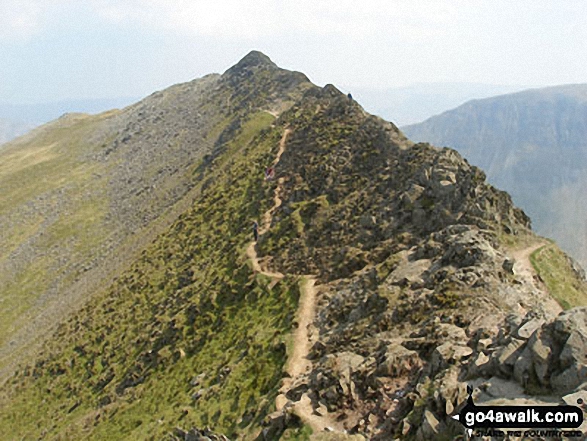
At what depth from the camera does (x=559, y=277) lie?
37.5 m

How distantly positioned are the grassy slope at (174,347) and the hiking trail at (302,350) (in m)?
1.16

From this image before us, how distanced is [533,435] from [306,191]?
47.6 metres

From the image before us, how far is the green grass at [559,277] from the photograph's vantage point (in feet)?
114

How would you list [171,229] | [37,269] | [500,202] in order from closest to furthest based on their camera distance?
[500,202] < [171,229] < [37,269]

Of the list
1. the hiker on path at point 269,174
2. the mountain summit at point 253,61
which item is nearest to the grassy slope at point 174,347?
the hiker on path at point 269,174

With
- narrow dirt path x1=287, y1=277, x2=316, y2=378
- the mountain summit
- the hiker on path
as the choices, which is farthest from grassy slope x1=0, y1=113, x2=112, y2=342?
narrow dirt path x1=287, y1=277, x2=316, y2=378

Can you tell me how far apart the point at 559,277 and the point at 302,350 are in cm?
2203

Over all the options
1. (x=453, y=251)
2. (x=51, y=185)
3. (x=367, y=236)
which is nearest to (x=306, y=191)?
(x=367, y=236)

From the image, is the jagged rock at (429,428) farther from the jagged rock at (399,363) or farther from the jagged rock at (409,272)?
the jagged rock at (409,272)

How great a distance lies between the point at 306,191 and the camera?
62.0 metres

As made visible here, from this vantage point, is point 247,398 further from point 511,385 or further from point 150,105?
point 150,105

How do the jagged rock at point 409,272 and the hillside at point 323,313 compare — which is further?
the jagged rock at point 409,272

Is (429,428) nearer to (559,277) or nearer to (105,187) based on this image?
(559,277)

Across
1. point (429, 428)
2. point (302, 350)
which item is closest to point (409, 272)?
point (302, 350)
